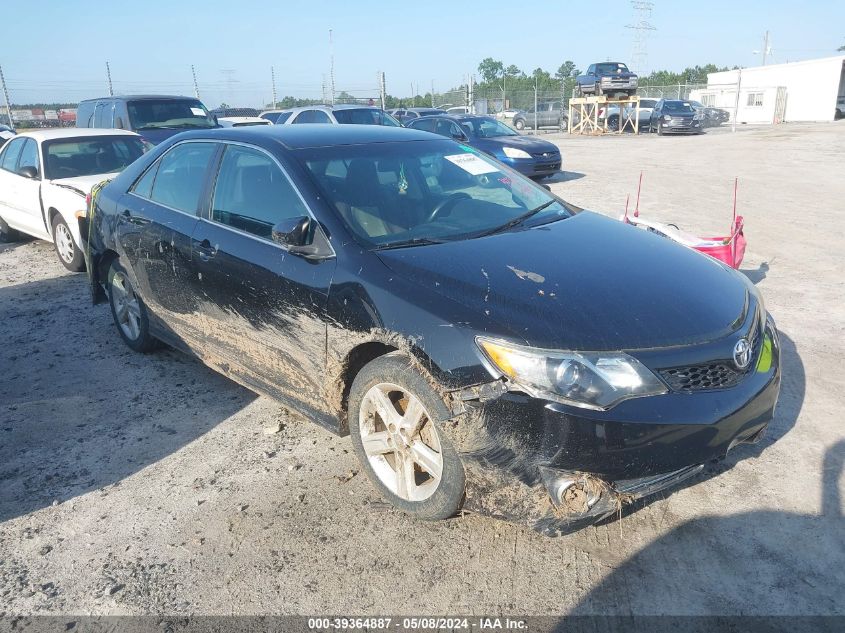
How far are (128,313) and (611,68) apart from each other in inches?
1125

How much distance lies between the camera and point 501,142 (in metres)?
14.2

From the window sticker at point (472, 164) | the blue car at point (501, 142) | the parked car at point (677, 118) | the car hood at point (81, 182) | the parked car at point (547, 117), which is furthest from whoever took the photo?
the parked car at point (547, 117)

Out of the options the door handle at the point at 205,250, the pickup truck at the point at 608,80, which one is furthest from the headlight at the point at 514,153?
the pickup truck at the point at 608,80

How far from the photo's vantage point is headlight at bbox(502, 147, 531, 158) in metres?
13.7

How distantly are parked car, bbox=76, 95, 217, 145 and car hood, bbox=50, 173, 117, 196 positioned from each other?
3.76 meters

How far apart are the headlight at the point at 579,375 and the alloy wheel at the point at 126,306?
11.1 feet

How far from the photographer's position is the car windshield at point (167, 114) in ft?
39.1

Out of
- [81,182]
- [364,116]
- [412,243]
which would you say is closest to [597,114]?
[364,116]

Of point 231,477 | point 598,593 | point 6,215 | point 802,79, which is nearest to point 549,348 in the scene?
point 598,593

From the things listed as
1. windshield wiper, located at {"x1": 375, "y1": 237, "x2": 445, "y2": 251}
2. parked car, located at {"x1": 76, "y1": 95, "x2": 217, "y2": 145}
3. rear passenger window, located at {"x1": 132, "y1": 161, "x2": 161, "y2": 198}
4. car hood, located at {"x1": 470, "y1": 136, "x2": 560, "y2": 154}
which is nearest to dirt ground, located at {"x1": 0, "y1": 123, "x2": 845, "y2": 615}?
windshield wiper, located at {"x1": 375, "y1": 237, "x2": 445, "y2": 251}

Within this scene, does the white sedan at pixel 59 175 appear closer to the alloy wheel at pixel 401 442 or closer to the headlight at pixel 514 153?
the alloy wheel at pixel 401 442

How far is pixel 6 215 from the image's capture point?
908 cm

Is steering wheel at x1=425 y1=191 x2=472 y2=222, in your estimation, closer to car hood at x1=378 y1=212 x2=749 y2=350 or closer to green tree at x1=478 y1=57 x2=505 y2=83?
car hood at x1=378 y1=212 x2=749 y2=350

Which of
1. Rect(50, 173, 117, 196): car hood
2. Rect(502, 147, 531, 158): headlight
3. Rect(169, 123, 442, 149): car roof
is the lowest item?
Rect(502, 147, 531, 158): headlight
